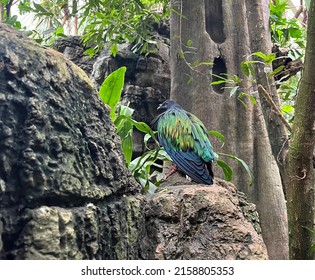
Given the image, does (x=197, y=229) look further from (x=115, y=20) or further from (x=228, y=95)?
(x=115, y=20)

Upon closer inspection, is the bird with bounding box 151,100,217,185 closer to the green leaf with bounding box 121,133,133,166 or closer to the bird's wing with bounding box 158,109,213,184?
the bird's wing with bounding box 158,109,213,184

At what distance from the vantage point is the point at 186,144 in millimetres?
1836

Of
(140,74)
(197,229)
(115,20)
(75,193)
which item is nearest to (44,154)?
(75,193)

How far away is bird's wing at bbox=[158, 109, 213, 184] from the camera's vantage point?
179cm

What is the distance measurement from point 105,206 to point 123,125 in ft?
2.43

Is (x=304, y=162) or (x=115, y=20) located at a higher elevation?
(x=115, y=20)

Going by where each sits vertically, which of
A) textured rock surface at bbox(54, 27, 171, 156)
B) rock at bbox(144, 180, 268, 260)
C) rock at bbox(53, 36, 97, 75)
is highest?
rock at bbox(53, 36, 97, 75)

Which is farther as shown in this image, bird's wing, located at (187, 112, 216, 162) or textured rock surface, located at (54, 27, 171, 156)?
textured rock surface, located at (54, 27, 171, 156)

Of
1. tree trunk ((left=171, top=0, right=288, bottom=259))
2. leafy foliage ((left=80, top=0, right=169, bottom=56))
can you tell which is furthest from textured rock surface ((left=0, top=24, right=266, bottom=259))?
leafy foliage ((left=80, top=0, right=169, bottom=56))

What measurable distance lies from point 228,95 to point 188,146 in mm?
1050

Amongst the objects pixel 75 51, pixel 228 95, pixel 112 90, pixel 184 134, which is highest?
pixel 75 51

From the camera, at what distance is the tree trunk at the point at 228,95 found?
8.63ft

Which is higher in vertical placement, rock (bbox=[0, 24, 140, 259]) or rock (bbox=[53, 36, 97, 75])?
rock (bbox=[53, 36, 97, 75])

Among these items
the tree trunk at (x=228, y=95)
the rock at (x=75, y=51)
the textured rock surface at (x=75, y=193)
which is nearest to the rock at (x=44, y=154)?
the textured rock surface at (x=75, y=193)
